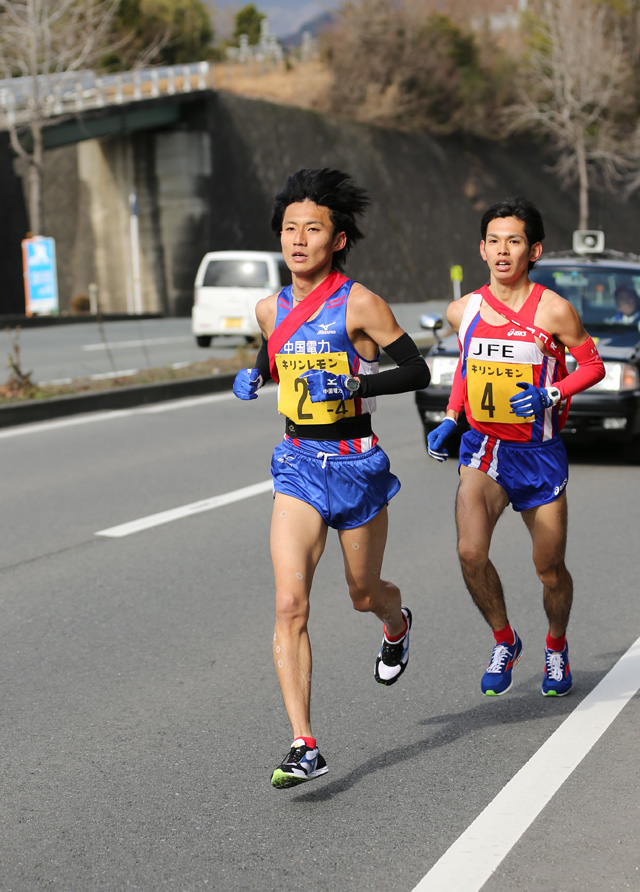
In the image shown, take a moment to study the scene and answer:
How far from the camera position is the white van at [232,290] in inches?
896

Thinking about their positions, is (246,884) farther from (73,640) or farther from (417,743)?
(73,640)

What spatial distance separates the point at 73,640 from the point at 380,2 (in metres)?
53.6

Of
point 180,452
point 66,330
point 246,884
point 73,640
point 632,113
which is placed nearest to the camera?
point 246,884

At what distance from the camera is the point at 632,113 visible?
6309cm

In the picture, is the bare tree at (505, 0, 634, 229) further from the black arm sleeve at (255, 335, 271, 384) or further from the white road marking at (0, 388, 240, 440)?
the black arm sleeve at (255, 335, 271, 384)

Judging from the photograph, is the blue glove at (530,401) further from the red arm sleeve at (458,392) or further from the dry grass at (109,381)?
the dry grass at (109,381)

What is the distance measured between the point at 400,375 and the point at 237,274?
1952 cm

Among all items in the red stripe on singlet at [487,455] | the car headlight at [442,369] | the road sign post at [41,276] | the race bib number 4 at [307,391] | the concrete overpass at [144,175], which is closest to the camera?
the race bib number 4 at [307,391]

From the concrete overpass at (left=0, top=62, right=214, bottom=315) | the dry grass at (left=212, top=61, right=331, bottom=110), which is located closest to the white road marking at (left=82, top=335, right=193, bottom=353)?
A: the concrete overpass at (left=0, top=62, right=214, bottom=315)

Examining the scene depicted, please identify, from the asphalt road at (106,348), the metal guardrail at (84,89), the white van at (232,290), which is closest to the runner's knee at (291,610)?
the asphalt road at (106,348)

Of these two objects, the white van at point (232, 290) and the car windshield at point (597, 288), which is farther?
the white van at point (232, 290)

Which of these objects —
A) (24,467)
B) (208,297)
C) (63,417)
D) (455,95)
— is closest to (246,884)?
(24,467)

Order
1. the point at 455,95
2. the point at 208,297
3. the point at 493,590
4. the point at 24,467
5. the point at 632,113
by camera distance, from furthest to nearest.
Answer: the point at 632,113 → the point at 455,95 → the point at 208,297 → the point at 24,467 → the point at 493,590

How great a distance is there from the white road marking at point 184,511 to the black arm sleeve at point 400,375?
13.0 ft
